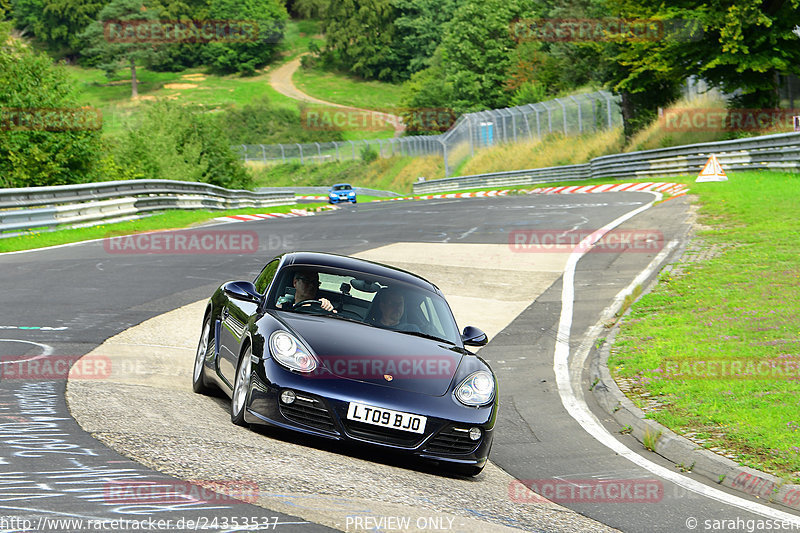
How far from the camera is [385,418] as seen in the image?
6.71 metres

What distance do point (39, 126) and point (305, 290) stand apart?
22.3m

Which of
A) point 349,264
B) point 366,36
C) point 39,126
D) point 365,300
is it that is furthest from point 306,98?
point 365,300

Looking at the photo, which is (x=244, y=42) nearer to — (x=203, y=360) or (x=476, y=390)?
(x=203, y=360)

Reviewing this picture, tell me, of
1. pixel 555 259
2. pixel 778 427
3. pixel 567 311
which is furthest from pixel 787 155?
pixel 778 427

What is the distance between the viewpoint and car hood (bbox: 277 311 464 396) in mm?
6957

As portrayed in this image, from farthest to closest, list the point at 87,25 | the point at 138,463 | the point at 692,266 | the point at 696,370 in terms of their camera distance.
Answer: the point at 87,25
the point at 692,266
the point at 696,370
the point at 138,463

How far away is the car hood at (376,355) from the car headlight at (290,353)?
76 millimetres

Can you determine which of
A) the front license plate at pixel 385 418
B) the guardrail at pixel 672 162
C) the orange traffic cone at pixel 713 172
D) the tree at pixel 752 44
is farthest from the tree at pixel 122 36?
the front license plate at pixel 385 418

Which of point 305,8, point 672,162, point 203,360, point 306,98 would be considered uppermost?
point 305,8

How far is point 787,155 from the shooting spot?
29.7 metres

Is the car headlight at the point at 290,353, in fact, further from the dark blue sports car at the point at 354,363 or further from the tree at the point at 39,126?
the tree at the point at 39,126

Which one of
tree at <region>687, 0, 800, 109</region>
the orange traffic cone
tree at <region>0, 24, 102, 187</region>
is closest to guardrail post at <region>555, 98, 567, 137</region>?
tree at <region>687, 0, 800, 109</region>

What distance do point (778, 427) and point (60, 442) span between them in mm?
5632

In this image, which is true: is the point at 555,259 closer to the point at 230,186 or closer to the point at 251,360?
the point at 251,360
